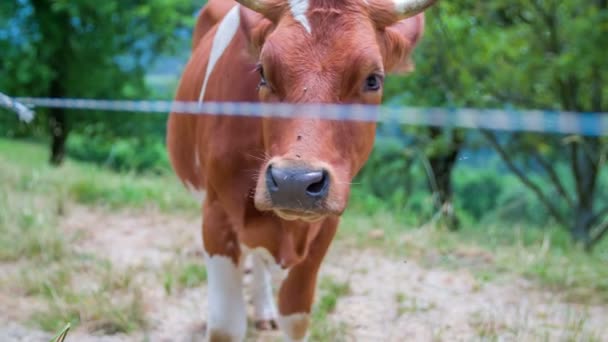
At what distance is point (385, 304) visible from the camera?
4062 millimetres

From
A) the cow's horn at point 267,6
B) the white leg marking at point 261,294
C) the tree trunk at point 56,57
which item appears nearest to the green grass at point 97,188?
the white leg marking at point 261,294

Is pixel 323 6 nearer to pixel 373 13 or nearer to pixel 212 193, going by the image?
pixel 373 13

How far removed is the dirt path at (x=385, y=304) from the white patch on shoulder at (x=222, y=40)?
132cm

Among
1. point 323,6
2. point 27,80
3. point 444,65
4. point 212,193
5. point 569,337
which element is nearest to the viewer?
point 323,6

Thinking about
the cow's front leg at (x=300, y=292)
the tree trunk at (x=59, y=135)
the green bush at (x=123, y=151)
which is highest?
the cow's front leg at (x=300, y=292)

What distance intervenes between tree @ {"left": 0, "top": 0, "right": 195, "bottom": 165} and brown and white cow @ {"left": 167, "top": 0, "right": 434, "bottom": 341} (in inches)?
324

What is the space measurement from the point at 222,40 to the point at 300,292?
1247mm

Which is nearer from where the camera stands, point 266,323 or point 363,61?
point 363,61

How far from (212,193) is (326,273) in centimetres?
182

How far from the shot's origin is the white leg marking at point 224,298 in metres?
3.00

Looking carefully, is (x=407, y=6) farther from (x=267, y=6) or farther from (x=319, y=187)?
(x=319, y=187)

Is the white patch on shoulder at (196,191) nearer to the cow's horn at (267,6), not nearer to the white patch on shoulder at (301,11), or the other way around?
the cow's horn at (267,6)

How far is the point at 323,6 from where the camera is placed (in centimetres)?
236

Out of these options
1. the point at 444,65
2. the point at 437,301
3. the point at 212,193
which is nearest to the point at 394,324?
the point at 437,301
